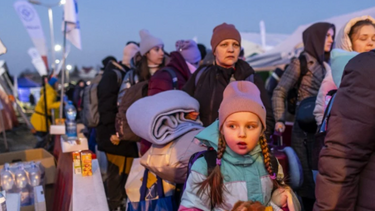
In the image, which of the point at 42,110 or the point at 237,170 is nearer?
the point at 237,170

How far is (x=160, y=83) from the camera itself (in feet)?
13.2

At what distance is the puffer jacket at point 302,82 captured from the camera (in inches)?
164

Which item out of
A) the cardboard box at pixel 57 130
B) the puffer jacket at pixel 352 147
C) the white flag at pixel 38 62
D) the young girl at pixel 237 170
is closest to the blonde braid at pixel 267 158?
the young girl at pixel 237 170

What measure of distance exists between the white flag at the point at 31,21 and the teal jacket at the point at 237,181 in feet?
42.2

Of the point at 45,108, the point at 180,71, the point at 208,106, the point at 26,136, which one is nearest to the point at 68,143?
the point at 180,71

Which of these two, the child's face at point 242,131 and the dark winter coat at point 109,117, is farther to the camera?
the dark winter coat at point 109,117

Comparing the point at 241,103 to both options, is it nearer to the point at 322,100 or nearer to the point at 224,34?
the point at 322,100

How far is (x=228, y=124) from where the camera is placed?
2260 millimetres

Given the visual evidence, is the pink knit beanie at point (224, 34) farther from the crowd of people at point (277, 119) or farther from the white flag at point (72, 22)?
the white flag at point (72, 22)

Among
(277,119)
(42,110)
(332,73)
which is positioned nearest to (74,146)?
(277,119)

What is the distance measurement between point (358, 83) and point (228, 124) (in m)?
0.86

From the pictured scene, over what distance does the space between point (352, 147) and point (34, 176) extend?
3238 mm

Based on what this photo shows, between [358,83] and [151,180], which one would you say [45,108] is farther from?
[358,83]

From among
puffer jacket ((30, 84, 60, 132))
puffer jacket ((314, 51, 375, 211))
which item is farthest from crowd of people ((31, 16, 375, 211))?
puffer jacket ((30, 84, 60, 132))
